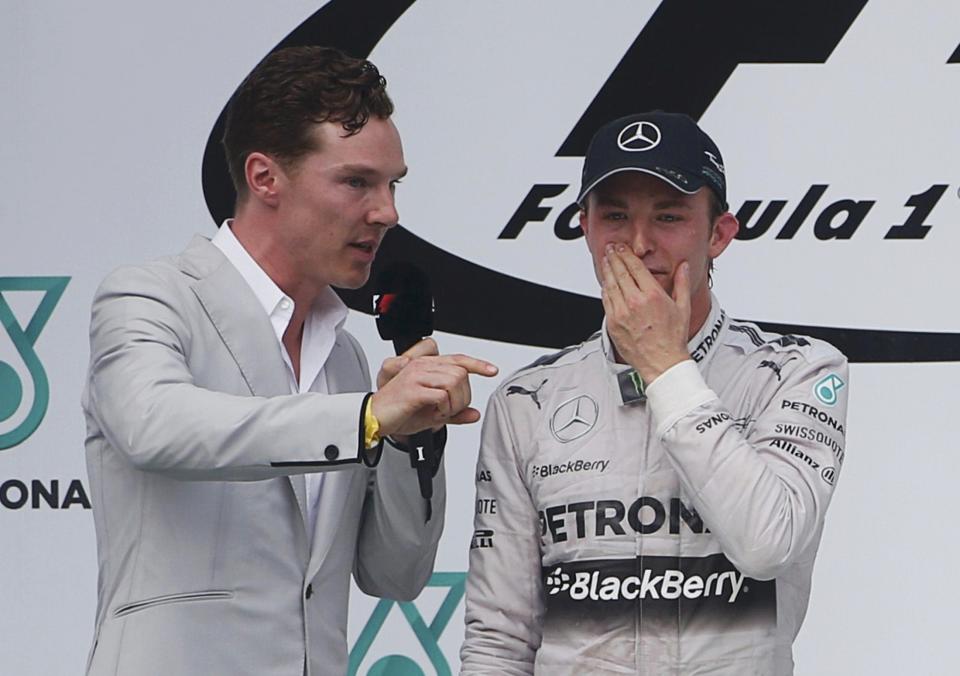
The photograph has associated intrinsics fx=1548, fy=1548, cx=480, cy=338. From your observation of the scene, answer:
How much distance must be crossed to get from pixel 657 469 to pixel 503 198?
4.02 ft

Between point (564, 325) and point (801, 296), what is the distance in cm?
48

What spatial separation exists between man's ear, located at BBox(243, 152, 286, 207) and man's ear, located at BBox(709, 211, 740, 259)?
0.60 meters

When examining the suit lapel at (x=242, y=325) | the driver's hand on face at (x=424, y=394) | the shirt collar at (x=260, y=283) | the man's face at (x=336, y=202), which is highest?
the man's face at (x=336, y=202)

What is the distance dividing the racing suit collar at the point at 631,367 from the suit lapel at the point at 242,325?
0.45 m

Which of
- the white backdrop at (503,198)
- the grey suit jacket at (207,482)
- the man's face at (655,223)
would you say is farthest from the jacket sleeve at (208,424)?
the white backdrop at (503,198)

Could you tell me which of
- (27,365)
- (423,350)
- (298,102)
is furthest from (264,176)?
(27,365)

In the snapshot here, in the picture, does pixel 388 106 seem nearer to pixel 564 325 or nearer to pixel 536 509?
pixel 536 509

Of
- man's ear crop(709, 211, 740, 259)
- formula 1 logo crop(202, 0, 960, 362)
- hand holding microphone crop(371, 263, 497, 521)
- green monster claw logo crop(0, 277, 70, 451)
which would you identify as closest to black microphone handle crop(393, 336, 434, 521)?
hand holding microphone crop(371, 263, 497, 521)

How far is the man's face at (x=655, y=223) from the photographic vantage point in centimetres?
209

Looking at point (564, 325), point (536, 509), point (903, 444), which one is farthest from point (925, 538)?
point (536, 509)

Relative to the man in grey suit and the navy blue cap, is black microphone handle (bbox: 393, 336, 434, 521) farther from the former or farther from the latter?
the navy blue cap

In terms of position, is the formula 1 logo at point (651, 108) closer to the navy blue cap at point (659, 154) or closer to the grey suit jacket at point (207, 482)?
the navy blue cap at point (659, 154)

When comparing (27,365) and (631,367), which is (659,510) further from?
(27,365)

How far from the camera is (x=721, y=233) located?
7.10 ft
